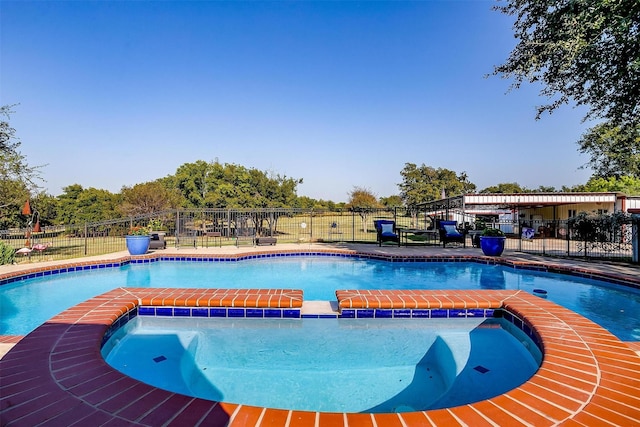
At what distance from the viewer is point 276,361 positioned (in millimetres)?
3139

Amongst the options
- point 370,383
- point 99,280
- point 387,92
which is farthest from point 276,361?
point 387,92

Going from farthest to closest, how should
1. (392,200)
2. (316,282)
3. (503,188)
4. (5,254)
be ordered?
1. (503,188)
2. (392,200)
3. (5,254)
4. (316,282)

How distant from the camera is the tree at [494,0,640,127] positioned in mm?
5980

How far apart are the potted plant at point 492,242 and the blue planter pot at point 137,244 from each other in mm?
10126

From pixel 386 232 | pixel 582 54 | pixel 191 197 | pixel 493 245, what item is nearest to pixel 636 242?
pixel 493 245

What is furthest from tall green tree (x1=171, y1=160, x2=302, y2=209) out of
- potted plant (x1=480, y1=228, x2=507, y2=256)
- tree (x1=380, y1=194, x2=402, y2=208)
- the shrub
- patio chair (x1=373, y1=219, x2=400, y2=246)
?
tree (x1=380, y1=194, x2=402, y2=208)

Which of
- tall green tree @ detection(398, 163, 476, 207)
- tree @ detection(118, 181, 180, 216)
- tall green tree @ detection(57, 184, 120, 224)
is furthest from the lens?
tall green tree @ detection(398, 163, 476, 207)

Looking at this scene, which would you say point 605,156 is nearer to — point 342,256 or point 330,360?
point 342,256

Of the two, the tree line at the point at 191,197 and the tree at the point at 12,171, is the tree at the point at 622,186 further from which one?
the tree at the point at 12,171

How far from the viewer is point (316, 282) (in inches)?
277

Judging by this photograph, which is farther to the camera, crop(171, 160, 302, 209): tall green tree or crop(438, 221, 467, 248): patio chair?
crop(171, 160, 302, 209): tall green tree

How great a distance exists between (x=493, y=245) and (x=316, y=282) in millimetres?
5599

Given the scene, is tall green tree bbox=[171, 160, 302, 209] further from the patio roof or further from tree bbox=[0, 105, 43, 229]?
tree bbox=[0, 105, 43, 229]

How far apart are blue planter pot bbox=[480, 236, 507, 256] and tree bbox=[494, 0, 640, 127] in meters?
3.54
